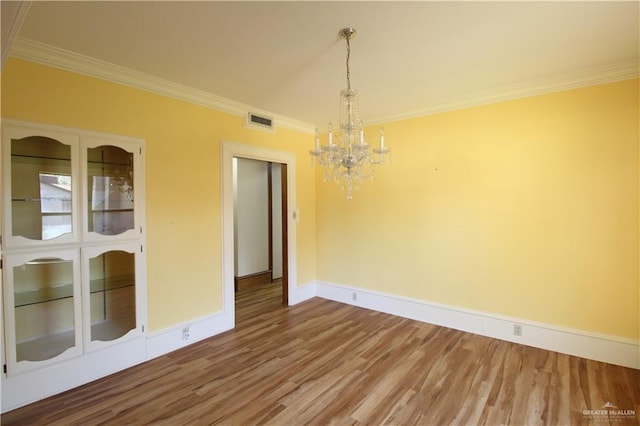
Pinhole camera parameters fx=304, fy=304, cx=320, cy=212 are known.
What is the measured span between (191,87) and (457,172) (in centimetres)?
316

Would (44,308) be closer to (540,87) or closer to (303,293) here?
(303,293)

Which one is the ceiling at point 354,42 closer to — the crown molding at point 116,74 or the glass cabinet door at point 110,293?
the crown molding at point 116,74

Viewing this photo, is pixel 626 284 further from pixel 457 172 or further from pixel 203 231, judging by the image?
pixel 203 231

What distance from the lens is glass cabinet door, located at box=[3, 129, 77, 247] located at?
2289mm

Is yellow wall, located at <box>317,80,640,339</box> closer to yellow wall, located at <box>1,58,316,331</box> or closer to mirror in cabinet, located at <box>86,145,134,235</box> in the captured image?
yellow wall, located at <box>1,58,316,331</box>

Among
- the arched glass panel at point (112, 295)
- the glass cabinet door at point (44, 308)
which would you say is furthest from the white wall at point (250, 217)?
the glass cabinet door at point (44, 308)

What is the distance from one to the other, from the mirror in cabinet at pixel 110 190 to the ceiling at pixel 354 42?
0.82 meters

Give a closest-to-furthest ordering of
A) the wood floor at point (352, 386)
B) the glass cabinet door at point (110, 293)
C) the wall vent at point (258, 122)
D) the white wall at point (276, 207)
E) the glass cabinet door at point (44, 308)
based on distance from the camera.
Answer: the wood floor at point (352, 386)
the glass cabinet door at point (44, 308)
the glass cabinet door at point (110, 293)
the wall vent at point (258, 122)
the white wall at point (276, 207)

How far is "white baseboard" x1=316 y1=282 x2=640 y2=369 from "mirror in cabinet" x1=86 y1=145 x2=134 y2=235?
3098 mm

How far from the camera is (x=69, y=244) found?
2549 mm

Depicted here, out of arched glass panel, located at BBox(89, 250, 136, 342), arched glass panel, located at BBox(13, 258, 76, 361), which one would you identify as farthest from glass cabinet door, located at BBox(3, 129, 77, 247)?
arched glass panel, located at BBox(89, 250, 136, 342)

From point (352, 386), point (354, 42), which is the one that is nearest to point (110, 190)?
point (354, 42)

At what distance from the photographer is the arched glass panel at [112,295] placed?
276cm

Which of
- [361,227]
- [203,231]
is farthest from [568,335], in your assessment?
[203,231]
